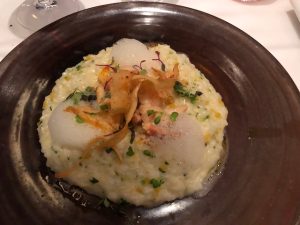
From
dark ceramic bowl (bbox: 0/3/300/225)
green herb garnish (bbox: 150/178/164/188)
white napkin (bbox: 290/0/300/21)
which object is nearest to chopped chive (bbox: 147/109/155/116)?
green herb garnish (bbox: 150/178/164/188)

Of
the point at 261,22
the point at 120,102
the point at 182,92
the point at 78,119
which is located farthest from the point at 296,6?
the point at 78,119

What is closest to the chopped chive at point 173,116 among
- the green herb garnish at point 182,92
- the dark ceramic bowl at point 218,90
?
the green herb garnish at point 182,92

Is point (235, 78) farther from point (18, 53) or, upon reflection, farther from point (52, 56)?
point (18, 53)

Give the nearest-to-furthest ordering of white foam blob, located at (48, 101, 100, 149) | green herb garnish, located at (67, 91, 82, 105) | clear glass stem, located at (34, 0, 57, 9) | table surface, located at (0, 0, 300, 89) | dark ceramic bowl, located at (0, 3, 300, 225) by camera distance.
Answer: dark ceramic bowl, located at (0, 3, 300, 225) → white foam blob, located at (48, 101, 100, 149) → green herb garnish, located at (67, 91, 82, 105) → table surface, located at (0, 0, 300, 89) → clear glass stem, located at (34, 0, 57, 9)

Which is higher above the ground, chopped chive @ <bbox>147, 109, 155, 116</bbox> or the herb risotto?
chopped chive @ <bbox>147, 109, 155, 116</bbox>

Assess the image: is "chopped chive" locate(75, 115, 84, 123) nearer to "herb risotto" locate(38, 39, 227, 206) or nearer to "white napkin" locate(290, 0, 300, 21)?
"herb risotto" locate(38, 39, 227, 206)
